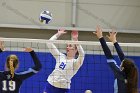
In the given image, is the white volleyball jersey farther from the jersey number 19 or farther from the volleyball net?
the volleyball net

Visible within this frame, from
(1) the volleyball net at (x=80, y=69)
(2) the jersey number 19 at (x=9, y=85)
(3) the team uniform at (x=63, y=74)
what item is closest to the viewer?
(2) the jersey number 19 at (x=9, y=85)

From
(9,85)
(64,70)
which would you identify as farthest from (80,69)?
(9,85)

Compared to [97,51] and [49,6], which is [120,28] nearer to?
[97,51]

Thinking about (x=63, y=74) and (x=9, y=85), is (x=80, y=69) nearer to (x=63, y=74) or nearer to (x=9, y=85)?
(x=63, y=74)

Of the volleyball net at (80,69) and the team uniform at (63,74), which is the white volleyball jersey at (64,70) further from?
the volleyball net at (80,69)

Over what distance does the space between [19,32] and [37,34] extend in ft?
1.54

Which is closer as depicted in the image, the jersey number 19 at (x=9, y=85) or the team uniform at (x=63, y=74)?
the jersey number 19 at (x=9, y=85)

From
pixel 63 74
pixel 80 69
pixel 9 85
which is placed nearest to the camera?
pixel 9 85

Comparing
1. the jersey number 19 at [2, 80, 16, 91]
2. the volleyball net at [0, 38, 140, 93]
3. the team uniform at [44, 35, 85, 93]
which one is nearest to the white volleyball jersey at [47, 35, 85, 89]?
the team uniform at [44, 35, 85, 93]

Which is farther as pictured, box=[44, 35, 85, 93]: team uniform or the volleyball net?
the volleyball net

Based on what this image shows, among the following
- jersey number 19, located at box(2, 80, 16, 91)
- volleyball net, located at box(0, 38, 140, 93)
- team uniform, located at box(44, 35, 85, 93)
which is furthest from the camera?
volleyball net, located at box(0, 38, 140, 93)

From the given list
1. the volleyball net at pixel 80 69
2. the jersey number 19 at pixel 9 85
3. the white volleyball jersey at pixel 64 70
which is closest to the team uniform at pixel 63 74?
the white volleyball jersey at pixel 64 70

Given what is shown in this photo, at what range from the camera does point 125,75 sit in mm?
3422

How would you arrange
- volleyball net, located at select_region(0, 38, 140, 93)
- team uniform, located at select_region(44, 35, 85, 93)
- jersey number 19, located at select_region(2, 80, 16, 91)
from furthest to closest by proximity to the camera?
1. volleyball net, located at select_region(0, 38, 140, 93)
2. team uniform, located at select_region(44, 35, 85, 93)
3. jersey number 19, located at select_region(2, 80, 16, 91)
